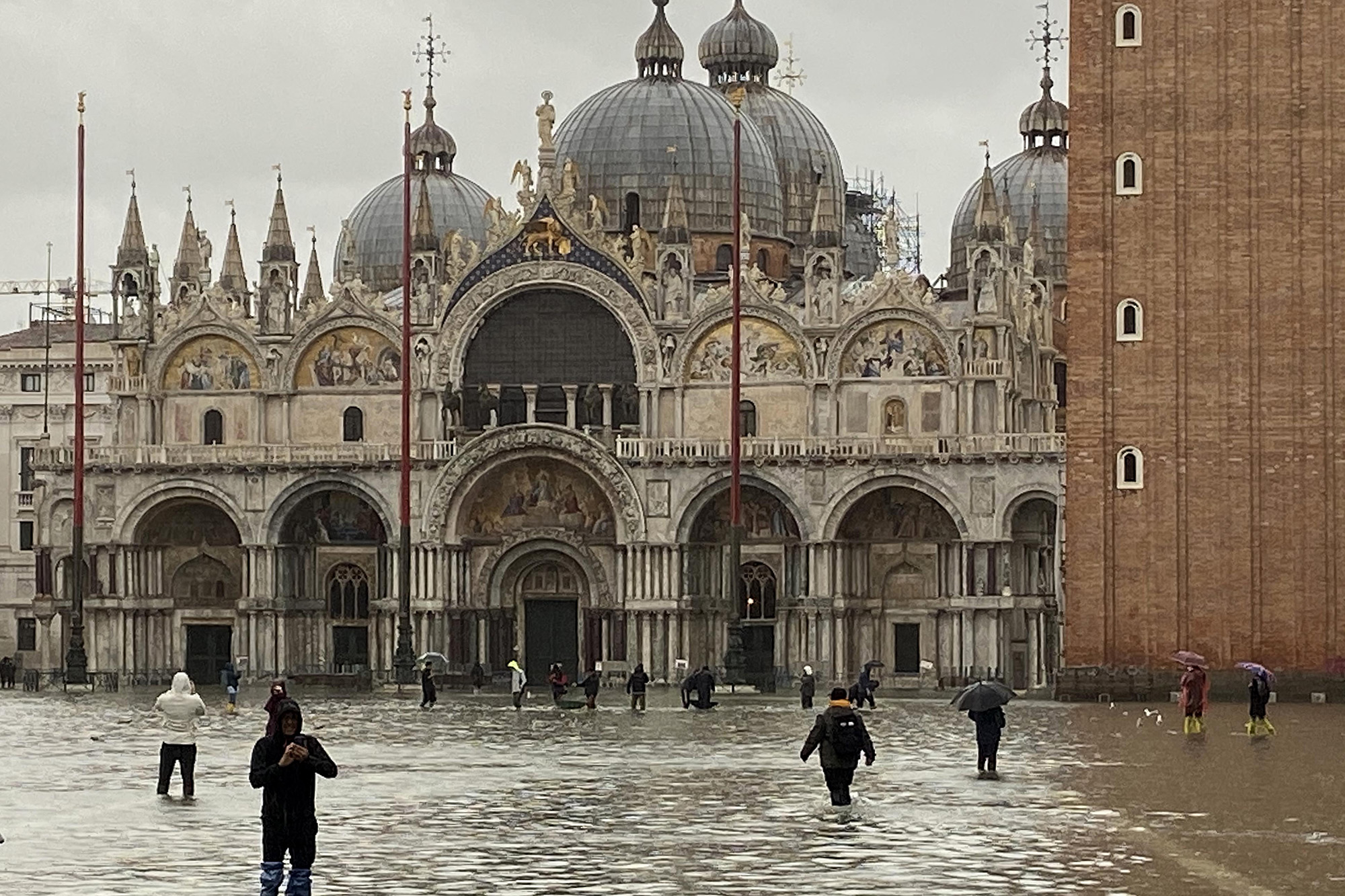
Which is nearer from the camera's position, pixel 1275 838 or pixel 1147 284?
pixel 1275 838

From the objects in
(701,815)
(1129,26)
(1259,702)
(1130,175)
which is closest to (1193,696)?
Answer: (1259,702)

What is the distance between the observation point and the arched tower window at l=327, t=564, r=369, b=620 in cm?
8250

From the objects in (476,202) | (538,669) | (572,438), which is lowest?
(538,669)

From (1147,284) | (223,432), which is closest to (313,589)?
(223,432)

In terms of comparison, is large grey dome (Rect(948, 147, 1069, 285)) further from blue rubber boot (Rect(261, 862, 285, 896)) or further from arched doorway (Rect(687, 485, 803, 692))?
blue rubber boot (Rect(261, 862, 285, 896))

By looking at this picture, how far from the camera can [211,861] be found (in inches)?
886

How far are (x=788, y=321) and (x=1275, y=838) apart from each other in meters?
55.8

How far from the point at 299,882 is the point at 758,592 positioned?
202 ft

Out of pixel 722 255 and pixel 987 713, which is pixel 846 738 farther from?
pixel 722 255

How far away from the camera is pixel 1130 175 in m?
57.5

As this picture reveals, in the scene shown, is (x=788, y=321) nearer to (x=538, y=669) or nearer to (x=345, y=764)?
(x=538, y=669)

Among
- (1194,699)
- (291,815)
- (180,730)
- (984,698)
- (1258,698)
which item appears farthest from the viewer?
(1194,699)

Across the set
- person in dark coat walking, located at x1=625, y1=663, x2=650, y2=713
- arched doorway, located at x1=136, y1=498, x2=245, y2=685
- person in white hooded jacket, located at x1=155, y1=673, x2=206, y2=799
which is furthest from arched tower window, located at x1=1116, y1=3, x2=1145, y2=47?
arched doorway, located at x1=136, y1=498, x2=245, y2=685

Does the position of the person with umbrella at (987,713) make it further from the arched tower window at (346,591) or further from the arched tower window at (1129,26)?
the arched tower window at (346,591)
